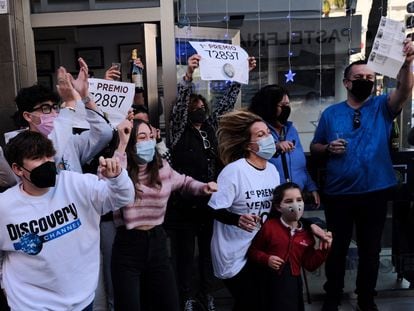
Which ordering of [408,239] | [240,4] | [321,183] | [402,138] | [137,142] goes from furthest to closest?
[240,4] → [402,138] → [408,239] → [321,183] → [137,142]

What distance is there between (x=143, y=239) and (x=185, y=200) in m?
0.73

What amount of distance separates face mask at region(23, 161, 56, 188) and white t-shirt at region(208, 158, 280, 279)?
3.72 ft

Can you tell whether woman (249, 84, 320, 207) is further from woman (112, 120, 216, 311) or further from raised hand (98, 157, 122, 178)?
raised hand (98, 157, 122, 178)

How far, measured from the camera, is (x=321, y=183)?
3.72 metres

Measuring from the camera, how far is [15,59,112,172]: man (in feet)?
8.66

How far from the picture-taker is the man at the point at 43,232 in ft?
6.79

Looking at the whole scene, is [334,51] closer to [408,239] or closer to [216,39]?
[216,39]

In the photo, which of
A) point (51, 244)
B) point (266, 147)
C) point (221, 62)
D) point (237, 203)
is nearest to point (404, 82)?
point (266, 147)

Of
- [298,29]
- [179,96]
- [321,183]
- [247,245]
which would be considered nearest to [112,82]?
[179,96]

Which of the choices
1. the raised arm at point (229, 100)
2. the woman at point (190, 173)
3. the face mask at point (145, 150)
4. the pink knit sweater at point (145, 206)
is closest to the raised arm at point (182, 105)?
the woman at point (190, 173)

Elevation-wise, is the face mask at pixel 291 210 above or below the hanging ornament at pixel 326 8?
below

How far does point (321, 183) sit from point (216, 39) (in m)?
1.70

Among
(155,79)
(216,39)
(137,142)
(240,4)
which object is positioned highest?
(240,4)

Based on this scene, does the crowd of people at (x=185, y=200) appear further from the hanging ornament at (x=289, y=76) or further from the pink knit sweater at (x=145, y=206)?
the hanging ornament at (x=289, y=76)
